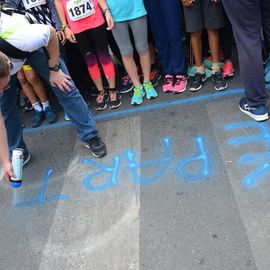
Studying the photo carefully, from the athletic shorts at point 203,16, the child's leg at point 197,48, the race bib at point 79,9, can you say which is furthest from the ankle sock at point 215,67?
the race bib at point 79,9

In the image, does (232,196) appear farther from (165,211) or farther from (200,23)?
(200,23)

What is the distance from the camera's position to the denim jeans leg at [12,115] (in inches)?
142

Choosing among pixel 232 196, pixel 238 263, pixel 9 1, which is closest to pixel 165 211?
pixel 232 196

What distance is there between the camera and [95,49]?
424 centimetres

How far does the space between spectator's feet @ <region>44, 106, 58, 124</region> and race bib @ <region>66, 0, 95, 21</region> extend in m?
1.04

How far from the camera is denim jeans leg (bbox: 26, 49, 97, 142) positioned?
11.0ft

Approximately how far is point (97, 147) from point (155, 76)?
1.27 metres

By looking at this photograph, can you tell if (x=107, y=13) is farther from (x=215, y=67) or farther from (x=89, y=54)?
(x=215, y=67)

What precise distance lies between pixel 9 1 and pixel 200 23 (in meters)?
1.79

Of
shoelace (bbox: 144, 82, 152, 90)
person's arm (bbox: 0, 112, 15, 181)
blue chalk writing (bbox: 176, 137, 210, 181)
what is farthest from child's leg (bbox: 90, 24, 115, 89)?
person's arm (bbox: 0, 112, 15, 181)

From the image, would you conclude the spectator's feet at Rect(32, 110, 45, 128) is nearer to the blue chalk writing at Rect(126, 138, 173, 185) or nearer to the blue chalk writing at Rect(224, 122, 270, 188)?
the blue chalk writing at Rect(126, 138, 173, 185)

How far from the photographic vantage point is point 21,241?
298 cm

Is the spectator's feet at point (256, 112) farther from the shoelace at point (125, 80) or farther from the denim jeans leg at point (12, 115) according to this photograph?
the denim jeans leg at point (12, 115)

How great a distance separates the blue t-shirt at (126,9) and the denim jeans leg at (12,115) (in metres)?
1.11
